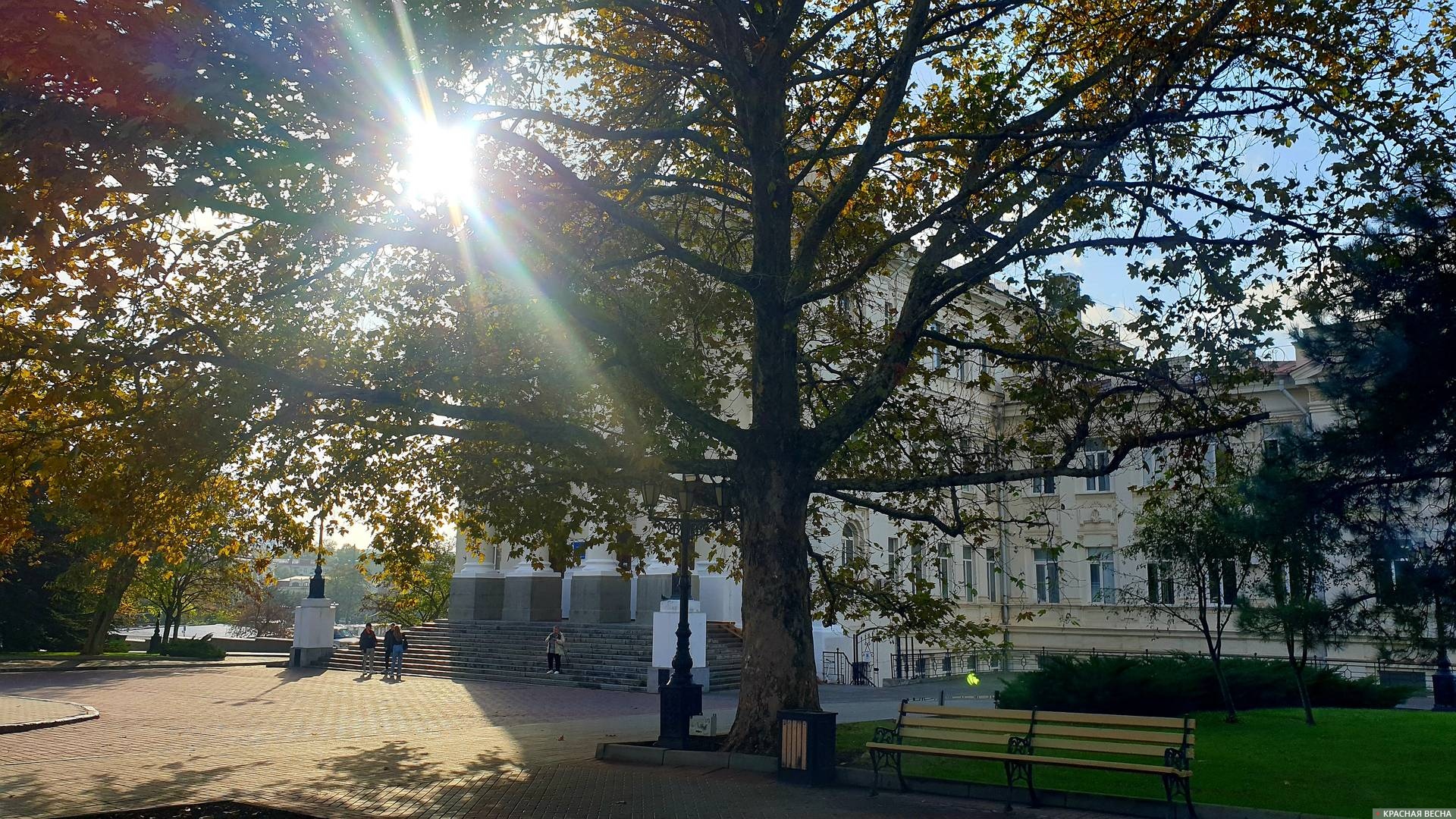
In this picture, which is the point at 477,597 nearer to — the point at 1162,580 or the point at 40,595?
the point at 40,595

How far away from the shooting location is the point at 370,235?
12430mm

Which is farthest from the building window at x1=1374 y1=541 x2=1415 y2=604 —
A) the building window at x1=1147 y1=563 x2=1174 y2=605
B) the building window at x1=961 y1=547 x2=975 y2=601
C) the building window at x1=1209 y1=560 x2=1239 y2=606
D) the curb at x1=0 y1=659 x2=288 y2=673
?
the curb at x1=0 y1=659 x2=288 y2=673

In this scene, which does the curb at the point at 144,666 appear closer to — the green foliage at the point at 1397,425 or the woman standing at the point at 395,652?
the woman standing at the point at 395,652

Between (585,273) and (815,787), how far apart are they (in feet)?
25.6

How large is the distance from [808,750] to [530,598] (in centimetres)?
3133

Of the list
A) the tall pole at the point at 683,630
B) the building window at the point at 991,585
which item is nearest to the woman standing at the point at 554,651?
the tall pole at the point at 683,630

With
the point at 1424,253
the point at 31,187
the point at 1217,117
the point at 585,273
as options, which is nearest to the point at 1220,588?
the point at 1217,117

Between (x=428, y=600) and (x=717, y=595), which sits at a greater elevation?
(x=717, y=595)

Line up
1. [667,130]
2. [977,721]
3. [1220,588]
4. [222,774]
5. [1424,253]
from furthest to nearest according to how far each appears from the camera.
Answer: [1220,588] → [667,130] → [222,774] → [977,721] → [1424,253]

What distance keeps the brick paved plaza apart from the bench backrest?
2.55ft

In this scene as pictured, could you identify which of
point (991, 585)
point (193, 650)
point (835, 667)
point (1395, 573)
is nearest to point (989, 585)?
point (991, 585)

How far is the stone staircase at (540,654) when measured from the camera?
3189 cm

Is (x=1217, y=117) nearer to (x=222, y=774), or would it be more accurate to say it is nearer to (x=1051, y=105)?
(x=1051, y=105)

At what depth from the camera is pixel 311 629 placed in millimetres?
40094
